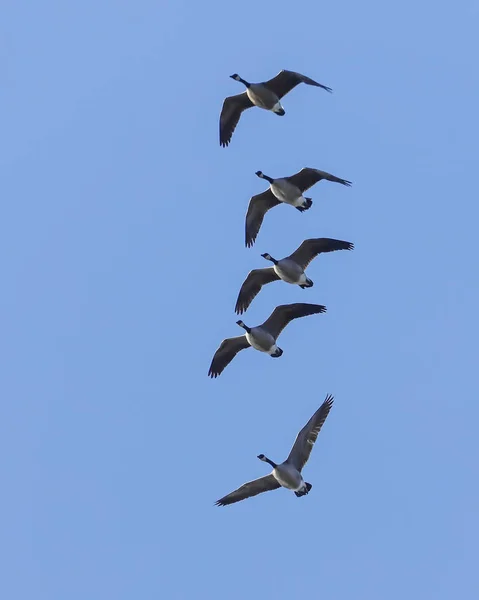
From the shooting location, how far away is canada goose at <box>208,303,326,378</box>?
37.4 metres

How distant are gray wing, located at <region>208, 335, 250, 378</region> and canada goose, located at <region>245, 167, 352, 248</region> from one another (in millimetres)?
2915

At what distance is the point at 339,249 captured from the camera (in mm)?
38312

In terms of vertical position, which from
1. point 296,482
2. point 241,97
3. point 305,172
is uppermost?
point 241,97

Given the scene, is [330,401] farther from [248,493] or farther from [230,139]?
[230,139]

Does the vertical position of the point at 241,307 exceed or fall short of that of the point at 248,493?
it exceeds it

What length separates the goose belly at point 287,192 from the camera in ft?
123

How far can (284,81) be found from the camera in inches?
1449

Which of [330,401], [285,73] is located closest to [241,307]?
[330,401]

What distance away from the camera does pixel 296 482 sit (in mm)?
35031

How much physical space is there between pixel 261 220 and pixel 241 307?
8.93 ft

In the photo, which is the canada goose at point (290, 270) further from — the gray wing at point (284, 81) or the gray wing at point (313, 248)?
the gray wing at point (284, 81)

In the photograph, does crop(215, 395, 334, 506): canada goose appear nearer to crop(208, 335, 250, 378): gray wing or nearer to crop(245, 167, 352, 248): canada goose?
crop(208, 335, 250, 378): gray wing

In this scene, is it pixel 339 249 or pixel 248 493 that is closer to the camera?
pixel 248 493

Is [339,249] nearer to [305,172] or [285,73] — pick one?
[305,172]
